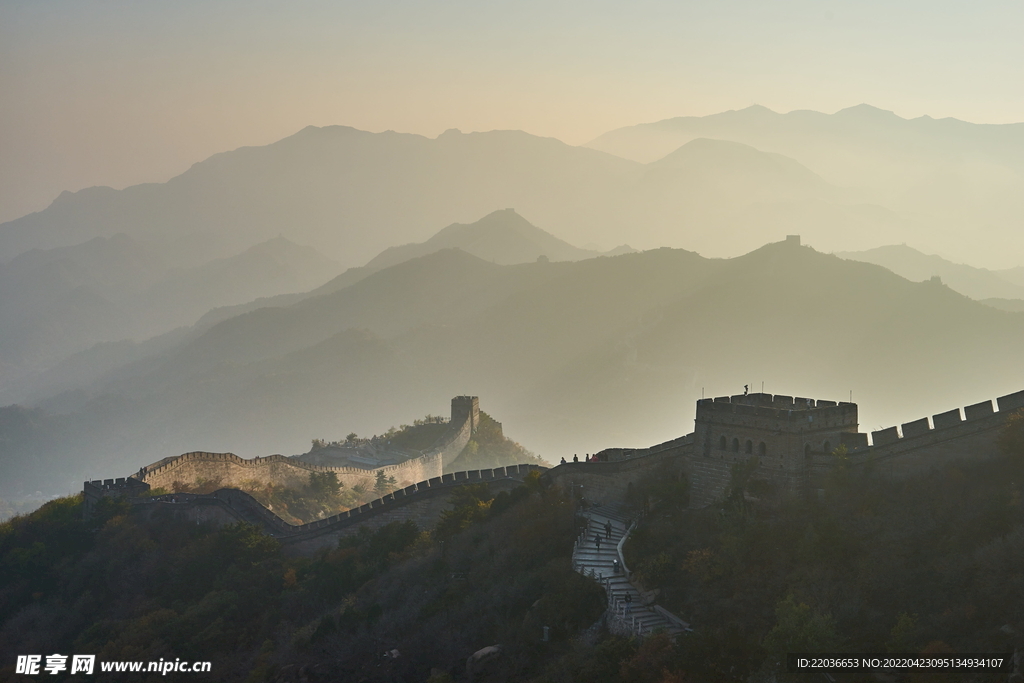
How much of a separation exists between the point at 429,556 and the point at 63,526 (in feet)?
76.3

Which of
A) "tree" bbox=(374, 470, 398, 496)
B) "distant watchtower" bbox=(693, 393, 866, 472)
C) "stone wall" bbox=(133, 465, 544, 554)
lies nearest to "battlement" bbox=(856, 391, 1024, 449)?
"distant watchtower" bbox=(693, 393, 866, 472)

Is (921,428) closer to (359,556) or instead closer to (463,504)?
(463,504)

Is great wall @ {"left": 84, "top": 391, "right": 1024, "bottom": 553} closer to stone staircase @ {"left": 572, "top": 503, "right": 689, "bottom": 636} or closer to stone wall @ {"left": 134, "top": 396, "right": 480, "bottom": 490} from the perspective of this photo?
stone wall @ {"left": 134, "top": 396, "right": 480, "bottom": 490}

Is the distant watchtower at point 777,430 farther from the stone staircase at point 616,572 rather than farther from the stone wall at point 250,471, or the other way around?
the stone wall at point 250,471

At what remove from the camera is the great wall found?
27234 mm

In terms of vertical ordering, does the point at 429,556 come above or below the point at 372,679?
above

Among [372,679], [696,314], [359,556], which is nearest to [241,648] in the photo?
[359,556]

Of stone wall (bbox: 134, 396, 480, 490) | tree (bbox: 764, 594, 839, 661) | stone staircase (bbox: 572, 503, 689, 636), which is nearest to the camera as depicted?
tree (bbox: 764, 594, 839, 661)

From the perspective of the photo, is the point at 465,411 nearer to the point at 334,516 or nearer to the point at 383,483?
the point at 383,483

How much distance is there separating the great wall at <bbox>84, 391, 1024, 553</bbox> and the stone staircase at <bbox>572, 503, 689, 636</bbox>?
170 cm

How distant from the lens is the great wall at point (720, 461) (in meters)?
27.2

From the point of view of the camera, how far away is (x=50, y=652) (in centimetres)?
4000

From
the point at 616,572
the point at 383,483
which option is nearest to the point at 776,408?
the point at 616,572

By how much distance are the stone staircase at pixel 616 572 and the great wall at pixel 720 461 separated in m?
1.70
